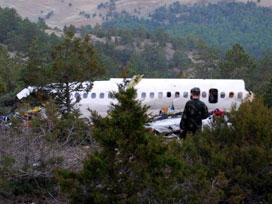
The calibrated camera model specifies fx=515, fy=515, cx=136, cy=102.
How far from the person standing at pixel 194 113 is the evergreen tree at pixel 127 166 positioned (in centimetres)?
349

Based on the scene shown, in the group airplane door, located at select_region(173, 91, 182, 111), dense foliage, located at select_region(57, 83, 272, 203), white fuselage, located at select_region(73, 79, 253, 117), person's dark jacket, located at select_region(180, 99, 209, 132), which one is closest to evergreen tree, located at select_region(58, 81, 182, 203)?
dense foliage, located at select_region(57, 83, 272, 203)

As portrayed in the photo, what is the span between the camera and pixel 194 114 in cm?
998

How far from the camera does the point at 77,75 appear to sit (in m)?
15.8

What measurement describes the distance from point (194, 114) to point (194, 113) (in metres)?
0.03

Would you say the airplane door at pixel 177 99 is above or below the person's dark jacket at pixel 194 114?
below

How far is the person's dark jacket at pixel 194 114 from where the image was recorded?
9.93m

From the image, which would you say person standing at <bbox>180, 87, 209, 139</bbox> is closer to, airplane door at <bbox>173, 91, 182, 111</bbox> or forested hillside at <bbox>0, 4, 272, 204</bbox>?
forested hillside at <bbox>0, 4, 272, 204</bbox>

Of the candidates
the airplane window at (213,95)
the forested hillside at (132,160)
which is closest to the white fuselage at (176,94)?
the airplane window at (213,95)

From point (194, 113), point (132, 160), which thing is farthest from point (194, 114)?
point (132, 160)

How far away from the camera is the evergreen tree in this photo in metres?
6.29

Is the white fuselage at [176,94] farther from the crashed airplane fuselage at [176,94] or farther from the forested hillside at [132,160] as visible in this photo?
the forested hillside at [132,160]

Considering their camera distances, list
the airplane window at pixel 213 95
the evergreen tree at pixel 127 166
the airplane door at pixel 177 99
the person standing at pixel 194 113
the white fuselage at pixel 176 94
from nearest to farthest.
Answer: the evergreen tree at pixel 127 166, the person standing at pixel 194 113, the white fuselage at pixel 176 94, the airplane window at pixel 213 95, the airplane door at pixel 177 99

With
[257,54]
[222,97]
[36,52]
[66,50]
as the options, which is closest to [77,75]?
[66,50]

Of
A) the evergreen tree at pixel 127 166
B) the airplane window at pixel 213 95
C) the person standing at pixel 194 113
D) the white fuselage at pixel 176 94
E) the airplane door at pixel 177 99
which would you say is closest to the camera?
the evergreen tree at pixel 127 166
